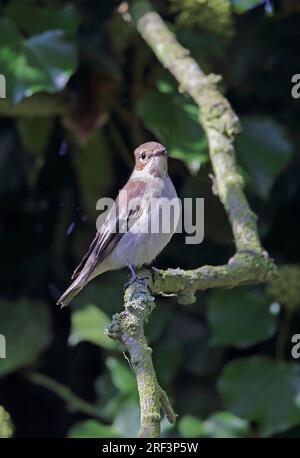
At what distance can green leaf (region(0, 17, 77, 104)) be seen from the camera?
3.80 meters

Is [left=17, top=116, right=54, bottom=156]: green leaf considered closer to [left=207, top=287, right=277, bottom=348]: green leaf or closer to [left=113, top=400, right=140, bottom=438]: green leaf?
[left=207, top=287, right=277, bottom=348]: green leaf

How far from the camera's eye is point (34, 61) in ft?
12.7

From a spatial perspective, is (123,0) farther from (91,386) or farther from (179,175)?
(91,386)

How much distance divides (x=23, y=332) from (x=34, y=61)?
4.00 ft

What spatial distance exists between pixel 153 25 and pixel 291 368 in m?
1.51

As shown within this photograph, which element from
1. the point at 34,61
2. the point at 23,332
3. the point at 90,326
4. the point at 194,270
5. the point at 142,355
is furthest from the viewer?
the point at 23,332

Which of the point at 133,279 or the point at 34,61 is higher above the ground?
the point at 34,61

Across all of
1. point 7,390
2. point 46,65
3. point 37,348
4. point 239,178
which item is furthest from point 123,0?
point 7,390

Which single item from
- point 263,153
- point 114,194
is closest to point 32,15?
point 114,194

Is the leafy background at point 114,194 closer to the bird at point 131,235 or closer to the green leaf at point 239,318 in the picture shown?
the green leaf at point 239,318

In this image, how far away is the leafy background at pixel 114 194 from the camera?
3.95 m

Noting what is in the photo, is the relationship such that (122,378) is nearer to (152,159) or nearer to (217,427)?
(217,427)

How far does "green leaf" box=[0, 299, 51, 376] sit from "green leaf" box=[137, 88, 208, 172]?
99 centimetres

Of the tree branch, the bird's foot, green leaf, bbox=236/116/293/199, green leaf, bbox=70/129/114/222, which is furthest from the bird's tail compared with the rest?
green leaf, bbox=70/129/114/222
